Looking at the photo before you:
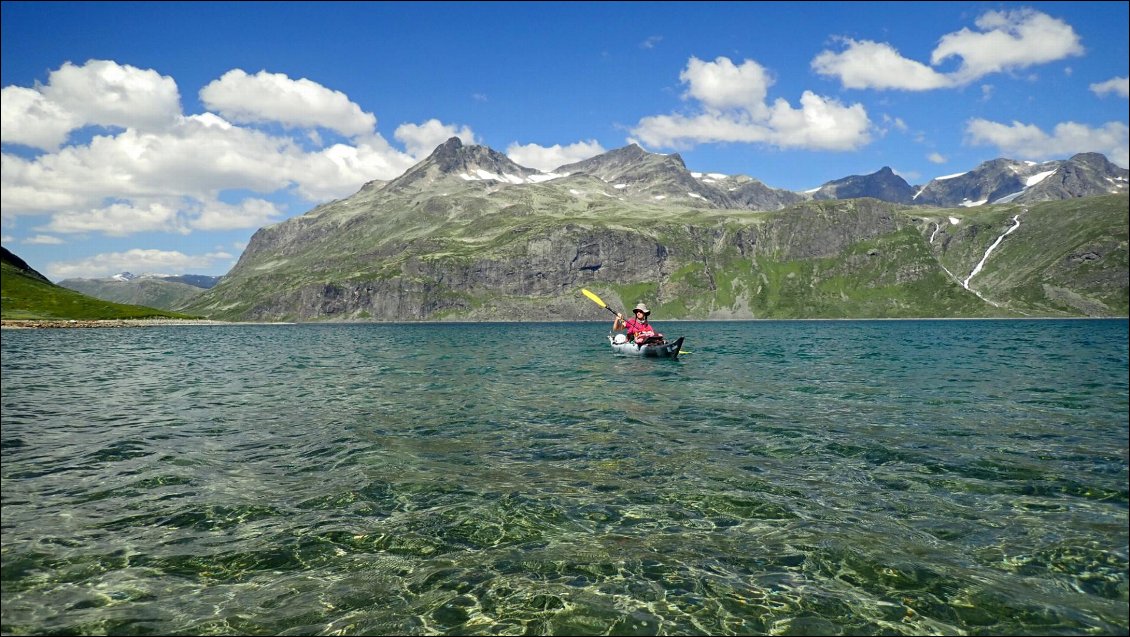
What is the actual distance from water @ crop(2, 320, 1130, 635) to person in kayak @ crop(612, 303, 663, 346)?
34536 millimetres

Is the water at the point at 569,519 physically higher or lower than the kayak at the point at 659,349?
lower

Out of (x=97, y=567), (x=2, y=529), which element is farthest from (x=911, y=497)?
(x=2, y=529)

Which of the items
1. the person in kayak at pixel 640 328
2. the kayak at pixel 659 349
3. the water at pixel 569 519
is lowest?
the water at pixel 569 519

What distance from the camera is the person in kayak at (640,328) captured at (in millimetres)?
70375

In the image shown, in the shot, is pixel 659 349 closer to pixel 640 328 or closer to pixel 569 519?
pixel 640 328

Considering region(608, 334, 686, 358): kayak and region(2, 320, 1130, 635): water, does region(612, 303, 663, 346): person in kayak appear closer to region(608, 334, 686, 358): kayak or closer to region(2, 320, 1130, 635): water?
region(608, 334, 686, 358): kayak

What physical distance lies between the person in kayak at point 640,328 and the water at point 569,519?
3454 centimetres

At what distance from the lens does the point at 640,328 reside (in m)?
73.7

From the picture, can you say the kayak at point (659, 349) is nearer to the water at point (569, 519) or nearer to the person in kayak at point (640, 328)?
the person in kayak at point (640, 328)

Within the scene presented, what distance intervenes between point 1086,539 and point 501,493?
15610mm

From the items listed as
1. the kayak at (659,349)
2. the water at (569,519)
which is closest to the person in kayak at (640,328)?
the kayak at (659,349)

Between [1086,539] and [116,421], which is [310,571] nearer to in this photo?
[1086,539]

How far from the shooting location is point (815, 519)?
1627 cm

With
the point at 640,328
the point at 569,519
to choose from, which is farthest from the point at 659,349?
the point at 569,519
